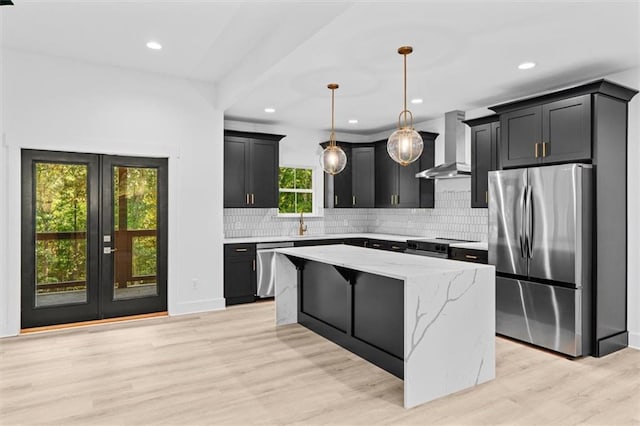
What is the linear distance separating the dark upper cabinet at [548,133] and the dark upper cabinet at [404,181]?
1904 millimetres

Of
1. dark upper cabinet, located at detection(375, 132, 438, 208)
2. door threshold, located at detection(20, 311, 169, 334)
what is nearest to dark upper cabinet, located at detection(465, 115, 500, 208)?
dark upper cabinet, located at detection(375, 132, 438, 208)

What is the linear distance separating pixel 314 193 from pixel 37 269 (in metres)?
4.33

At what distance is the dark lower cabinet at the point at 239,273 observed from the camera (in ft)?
19.5

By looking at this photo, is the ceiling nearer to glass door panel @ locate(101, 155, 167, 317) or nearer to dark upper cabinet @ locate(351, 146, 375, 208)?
glass door panel @ locate(101, 155, 167, 317)

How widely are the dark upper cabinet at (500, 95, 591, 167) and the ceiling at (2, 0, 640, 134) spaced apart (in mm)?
394

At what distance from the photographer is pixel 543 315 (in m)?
4.14

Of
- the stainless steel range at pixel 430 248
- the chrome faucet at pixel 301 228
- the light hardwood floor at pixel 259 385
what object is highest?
the chrome faucet at pixel 301 228

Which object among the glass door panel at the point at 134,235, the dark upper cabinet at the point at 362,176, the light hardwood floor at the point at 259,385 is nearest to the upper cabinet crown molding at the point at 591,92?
the light hardwood floor at the point at 259,385

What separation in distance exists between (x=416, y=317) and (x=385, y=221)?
495 cm

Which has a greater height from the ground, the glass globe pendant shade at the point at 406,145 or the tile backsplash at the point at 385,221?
the glass globe pendant shade at the point at 406,145

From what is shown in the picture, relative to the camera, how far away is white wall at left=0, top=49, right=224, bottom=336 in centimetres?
449

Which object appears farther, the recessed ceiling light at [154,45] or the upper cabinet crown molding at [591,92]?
the recessed ceiling light at [154,45]

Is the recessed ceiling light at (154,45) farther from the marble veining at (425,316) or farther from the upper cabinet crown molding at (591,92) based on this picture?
the upper cabinet crown molding at (591,92)

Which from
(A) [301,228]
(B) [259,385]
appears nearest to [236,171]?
(A) [301,228]
